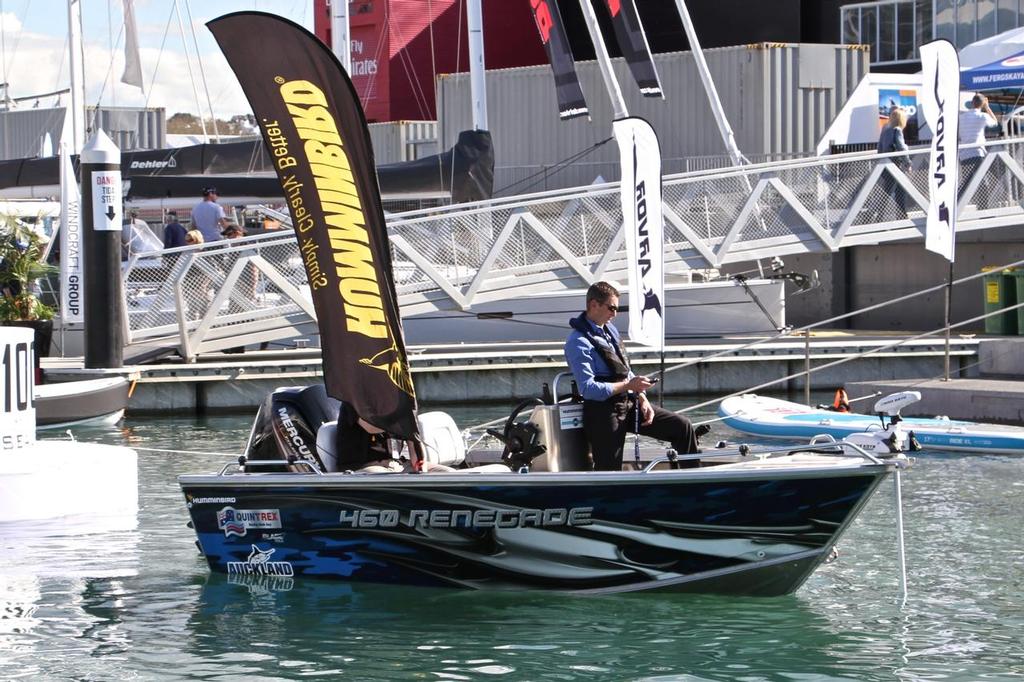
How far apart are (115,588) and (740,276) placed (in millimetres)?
16725

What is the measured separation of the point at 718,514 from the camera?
365 inches

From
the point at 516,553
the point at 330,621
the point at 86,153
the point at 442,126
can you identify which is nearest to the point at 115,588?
the point at 330,621

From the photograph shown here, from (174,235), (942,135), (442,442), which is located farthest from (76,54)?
(442,442)

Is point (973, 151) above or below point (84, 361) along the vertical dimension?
above

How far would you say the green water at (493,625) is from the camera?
8297 millimetres

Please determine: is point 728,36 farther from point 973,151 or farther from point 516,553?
point 516,553

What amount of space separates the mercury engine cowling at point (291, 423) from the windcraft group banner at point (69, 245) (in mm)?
Answer: 11201

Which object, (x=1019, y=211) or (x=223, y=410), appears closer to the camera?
(x=223, y=410)

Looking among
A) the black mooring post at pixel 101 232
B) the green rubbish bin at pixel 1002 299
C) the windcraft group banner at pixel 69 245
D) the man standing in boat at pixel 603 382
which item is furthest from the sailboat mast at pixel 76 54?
the man standing in boat at pixel 603 382

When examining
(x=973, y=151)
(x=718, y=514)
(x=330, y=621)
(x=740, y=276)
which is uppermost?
(x=973, y=151)

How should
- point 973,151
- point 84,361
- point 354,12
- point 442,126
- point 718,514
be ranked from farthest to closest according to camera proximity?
point 354,12 < point 442,126 < point 973,151 < point 84,361 < point 718,514

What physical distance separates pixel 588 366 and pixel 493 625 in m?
1.72

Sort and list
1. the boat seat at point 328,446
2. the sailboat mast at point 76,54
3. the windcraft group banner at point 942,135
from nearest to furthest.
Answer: the boat seat at point 328,446
the windcraft group banner at point 942,135
the sailboat mast at point 76,54

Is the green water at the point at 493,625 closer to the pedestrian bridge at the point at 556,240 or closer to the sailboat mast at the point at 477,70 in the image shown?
the pedestrian bridge at the point at 556,240
